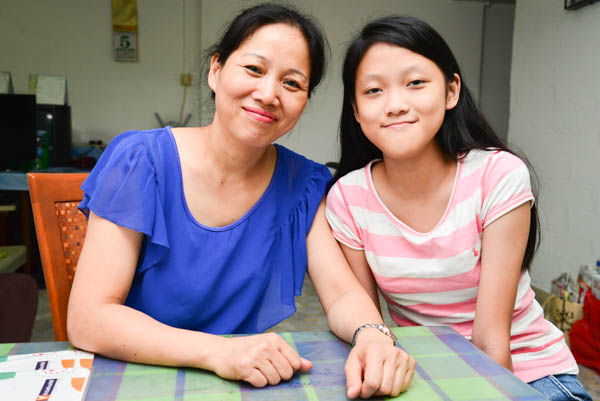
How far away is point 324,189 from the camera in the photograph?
123cm

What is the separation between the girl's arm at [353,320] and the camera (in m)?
0.66

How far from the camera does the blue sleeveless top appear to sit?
96 cm

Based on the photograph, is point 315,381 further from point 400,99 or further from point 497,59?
point 497,59

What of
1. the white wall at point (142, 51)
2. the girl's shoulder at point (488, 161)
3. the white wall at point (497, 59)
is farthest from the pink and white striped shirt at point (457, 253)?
the white wall at point (497, 59)

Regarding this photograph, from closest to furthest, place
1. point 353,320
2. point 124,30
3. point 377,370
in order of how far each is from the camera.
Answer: point 377,370
point 353,320
point 124,30

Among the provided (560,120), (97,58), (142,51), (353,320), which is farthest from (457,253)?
(97,58)

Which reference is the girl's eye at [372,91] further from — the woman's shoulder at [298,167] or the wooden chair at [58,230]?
the wooden chair at [58,230]

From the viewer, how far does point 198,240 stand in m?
1.05

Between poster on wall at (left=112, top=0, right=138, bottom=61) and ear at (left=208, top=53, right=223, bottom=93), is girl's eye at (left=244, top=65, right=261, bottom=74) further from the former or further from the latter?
poster on wall at (left=112, top=0, right=138, bottom=61)

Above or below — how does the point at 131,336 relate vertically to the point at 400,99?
below

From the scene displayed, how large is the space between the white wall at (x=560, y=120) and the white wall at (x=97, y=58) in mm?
3094

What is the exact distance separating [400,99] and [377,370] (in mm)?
581

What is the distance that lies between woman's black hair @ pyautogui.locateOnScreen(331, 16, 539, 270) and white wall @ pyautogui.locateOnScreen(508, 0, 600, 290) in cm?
183

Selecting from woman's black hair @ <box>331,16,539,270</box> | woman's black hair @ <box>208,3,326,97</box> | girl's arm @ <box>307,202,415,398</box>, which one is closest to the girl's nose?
woman's black hair @ <box>331,16,539,270</box>
